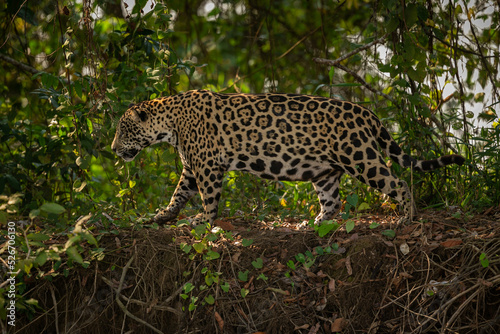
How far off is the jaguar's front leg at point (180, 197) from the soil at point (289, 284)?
3.38ft

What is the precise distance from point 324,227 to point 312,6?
711cm

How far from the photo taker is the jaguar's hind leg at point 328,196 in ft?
20.1

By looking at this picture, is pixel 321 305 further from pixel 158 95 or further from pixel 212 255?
pixel 158 95

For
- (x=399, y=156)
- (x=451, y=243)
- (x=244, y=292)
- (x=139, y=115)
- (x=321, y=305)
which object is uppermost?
(x=139, y=115)

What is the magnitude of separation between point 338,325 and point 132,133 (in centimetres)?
330

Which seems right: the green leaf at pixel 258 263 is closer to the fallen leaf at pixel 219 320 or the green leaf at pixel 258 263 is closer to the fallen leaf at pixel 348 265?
the fallen leaf at pixel 219 320

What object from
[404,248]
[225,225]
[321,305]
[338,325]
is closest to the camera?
[338,325]

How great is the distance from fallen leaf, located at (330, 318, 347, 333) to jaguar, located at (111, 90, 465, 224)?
57.7 inches

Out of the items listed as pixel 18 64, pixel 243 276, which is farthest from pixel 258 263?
pixel 18 64

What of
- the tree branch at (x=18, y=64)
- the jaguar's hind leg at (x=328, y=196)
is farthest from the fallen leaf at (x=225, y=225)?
the tree branch at (x=18, y=64)

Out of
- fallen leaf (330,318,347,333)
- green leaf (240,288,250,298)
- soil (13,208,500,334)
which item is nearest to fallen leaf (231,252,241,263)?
soil (13,208,500,334)

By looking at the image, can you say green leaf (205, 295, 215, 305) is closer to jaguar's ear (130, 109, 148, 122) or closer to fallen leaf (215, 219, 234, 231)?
fallen leaf (215, 219, 234, 231)

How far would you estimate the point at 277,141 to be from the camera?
18.4 feet

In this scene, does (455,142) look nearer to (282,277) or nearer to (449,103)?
(449,103)
